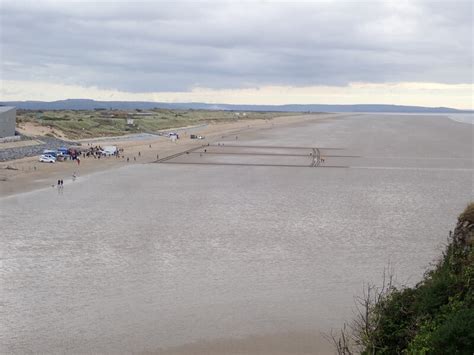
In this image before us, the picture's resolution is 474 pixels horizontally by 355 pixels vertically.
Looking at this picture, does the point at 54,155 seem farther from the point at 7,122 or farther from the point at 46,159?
the point at 7,122

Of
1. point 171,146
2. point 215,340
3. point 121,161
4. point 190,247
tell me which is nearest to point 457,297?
point 215,340

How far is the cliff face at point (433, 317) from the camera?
27.8 ft

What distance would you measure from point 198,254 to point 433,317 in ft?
41.4

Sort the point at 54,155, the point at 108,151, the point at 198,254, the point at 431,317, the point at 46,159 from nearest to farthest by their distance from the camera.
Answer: the point at 431,317
the point at 198,254
the point at 46,159
the point at 54,155
the point at 108,151

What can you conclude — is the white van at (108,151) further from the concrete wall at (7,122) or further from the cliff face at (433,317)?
the cliff face at (433,317)


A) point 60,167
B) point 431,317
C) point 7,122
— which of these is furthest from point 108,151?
point 431,317

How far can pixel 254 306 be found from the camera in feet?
54.2

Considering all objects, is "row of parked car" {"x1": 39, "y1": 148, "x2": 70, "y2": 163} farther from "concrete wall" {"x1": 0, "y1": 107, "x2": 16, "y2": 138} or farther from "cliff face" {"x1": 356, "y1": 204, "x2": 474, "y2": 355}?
"cliff face" {"x1": 356, "y1": 204, "x2": 474, "y2": 355}

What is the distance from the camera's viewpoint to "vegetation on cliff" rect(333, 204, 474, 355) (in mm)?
8492

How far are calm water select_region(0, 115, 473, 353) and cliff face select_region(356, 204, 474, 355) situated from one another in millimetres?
4581

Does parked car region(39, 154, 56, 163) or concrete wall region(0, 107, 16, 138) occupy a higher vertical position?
concrete wall region(0, 107, 16, 138)

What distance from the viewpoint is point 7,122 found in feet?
193

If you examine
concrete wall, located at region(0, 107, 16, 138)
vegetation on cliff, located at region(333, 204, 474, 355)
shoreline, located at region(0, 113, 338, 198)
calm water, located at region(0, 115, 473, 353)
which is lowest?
calm water, located at region(0, 115, 473, 353)

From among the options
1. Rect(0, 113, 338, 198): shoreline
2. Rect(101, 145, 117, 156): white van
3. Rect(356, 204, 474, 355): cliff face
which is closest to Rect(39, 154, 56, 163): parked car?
Rect(0, 113, 338, 198): shoreline
